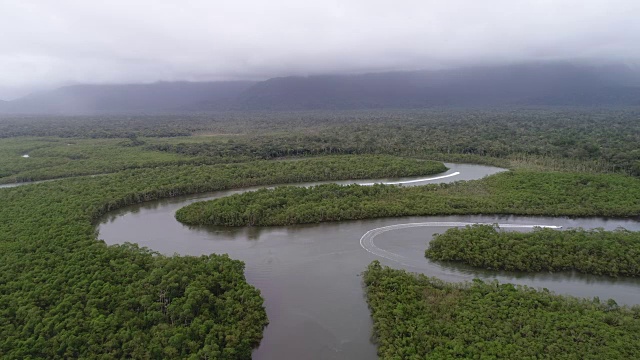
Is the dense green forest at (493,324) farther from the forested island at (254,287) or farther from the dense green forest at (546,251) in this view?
the dense green forest at (546,251)

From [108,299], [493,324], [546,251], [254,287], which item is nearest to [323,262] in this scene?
[254,287]

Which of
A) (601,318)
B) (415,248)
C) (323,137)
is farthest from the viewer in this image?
(323,137)

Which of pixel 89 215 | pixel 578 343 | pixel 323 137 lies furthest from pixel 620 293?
pixel 323 137

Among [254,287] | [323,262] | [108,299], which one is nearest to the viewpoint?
[108,299]

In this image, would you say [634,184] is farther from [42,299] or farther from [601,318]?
[42,299]

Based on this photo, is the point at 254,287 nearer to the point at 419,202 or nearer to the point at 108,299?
the point at 108,299

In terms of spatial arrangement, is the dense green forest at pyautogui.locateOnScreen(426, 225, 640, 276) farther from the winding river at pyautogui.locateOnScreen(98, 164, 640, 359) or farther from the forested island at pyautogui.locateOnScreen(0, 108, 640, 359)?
the winding river at pyautogui.locateOnScreen(98, 164, 640, 359)

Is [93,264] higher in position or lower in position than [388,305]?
higher
